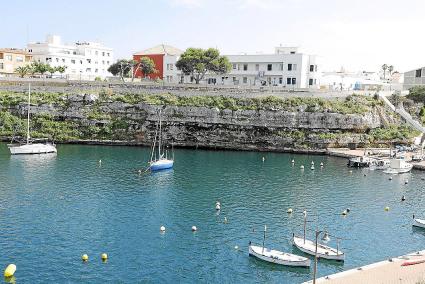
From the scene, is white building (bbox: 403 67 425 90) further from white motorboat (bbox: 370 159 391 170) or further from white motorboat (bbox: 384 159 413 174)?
white motorboat (bbox: 384 159 413 174)

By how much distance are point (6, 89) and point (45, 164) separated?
171 ft

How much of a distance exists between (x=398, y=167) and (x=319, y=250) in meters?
53.3

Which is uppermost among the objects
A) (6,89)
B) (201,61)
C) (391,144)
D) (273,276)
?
(201,61)

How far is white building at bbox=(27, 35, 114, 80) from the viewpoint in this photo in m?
165

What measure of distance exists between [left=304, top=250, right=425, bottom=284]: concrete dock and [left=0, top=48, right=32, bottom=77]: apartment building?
135266 millimetres

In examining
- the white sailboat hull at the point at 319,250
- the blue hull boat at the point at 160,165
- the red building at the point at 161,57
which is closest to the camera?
the white sailboat hull at the point at 319,250

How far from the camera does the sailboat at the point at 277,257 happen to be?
46347mm

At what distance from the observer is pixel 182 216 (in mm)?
62188

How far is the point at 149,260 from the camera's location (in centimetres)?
4775

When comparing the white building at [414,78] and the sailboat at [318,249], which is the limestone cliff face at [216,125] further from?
the sailboat at [318,249]

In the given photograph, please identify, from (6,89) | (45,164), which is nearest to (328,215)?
(45,164)

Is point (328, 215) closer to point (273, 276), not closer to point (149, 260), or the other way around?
point (273, 276)

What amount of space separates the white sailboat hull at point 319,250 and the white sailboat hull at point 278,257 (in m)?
2.98

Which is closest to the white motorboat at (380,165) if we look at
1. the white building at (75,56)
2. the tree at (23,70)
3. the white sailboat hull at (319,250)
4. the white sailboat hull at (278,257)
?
the white sailboat hull at (319,250)
